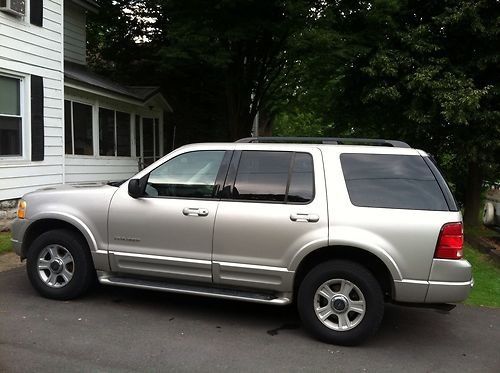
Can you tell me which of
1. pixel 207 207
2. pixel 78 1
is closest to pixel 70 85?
pixel 78 1

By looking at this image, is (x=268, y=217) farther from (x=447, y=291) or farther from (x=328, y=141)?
(x=447, y=291)

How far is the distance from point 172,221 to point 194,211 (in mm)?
249

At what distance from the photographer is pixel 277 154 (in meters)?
5.09

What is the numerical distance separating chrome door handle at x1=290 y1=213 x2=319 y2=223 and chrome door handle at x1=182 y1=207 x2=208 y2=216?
0.85m

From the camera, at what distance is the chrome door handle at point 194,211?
498 cm

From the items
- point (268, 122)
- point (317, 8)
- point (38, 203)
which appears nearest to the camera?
point (38, 203)

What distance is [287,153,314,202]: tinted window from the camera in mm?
4820

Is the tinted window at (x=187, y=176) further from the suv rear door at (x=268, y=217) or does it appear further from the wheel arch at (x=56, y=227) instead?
the wheel arch at (x=56, y=227)

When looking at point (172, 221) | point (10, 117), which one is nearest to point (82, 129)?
point (10, 117)

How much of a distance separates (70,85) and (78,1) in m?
4.25

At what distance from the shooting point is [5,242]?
8.34m

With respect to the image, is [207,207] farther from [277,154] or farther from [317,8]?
[317,8]

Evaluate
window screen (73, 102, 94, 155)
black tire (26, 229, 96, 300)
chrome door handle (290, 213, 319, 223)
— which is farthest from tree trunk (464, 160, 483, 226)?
black tire (26, 229, 96, 300)

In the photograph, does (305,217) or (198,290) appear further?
(198,290)
